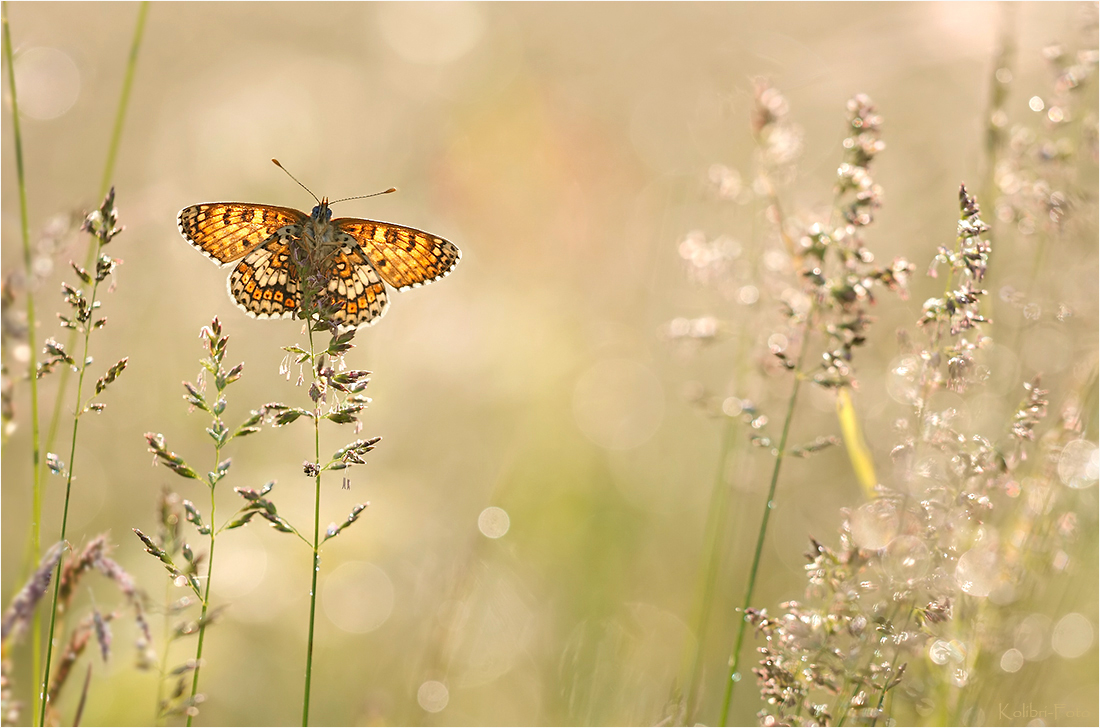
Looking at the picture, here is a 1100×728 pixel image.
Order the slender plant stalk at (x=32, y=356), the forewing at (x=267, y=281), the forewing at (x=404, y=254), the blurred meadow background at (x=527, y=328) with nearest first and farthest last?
1. the slender plant stalk at (x=32, y=356)
2. the forewing at (x=267, y=281)
3. the blurred meadow background at (x=527, y=328)
4. the forewing at (x=404, y=254)

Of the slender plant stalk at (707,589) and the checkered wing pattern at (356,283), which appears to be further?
the checkered wing pattern at (356,283)

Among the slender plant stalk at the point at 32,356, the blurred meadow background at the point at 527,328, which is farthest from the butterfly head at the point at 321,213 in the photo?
the slender plant stalk at the point at 32,356

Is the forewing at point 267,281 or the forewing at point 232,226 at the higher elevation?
the forewing at point 232,226

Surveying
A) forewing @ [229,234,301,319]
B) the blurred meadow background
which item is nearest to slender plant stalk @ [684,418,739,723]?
the blurred meadow background

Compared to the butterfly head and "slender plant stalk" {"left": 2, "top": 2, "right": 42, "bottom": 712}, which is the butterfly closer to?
the butterfly head

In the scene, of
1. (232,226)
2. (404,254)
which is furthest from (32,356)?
(404,254)

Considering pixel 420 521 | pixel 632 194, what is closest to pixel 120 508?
pixel 420 521

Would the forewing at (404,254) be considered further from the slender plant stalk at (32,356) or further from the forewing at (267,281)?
the slender plant stalk at (32,356)

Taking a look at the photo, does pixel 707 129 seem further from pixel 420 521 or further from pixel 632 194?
pixel 420 521
